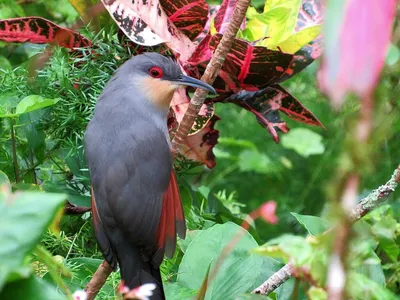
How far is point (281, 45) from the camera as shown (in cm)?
126

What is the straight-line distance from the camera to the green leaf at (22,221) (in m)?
0.43

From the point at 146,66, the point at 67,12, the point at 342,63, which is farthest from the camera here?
the point at 67,12

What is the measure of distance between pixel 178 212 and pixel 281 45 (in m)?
0.36

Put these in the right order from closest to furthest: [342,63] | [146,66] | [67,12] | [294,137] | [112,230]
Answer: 1. [342,63]
2. [112,230]
3. [146,66]
4. [67,12]
5. [294,137]

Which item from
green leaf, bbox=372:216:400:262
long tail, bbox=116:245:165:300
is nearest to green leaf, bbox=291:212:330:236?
green leaf, bbox=372:216:400:262

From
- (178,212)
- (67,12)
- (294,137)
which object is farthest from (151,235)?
(294,137)

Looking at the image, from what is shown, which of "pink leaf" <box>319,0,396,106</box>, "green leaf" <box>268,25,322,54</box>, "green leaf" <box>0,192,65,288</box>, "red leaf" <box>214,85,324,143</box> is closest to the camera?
"pink leaf" <box>319,0,396,106</box>

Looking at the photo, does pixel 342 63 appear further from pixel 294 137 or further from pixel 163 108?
pixel 294 137

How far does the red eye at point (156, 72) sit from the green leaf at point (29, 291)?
3.15 feet

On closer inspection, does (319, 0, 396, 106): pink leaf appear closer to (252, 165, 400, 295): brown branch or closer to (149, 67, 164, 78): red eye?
(252, 165, 400, 295): brown branch

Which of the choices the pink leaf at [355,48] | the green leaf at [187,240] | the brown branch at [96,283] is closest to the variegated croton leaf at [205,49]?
the green leaf at [187,240]

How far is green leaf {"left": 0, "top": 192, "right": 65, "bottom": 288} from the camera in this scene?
43 cm

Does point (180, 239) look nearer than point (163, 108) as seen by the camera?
Yes

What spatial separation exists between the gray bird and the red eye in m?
0.07
